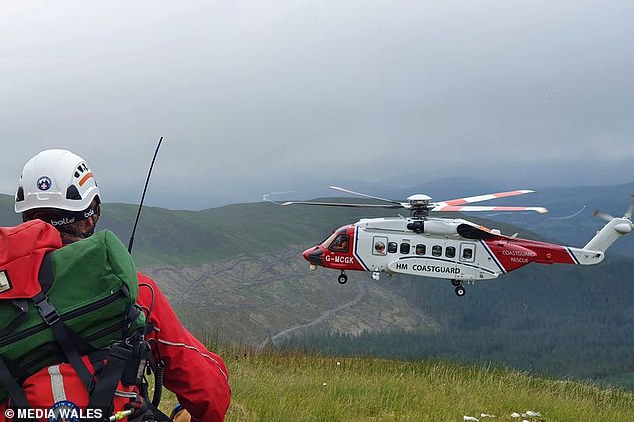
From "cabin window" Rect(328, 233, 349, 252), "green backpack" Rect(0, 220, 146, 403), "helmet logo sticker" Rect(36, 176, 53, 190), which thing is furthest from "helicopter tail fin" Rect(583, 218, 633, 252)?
"green backpack" Rect(0, 220, 146, 403)

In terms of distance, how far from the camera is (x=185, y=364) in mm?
2783

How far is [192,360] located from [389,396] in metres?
6.25

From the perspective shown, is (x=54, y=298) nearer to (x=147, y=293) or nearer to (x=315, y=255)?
(x=147, y=293)

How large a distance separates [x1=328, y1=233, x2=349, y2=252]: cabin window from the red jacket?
657 inches

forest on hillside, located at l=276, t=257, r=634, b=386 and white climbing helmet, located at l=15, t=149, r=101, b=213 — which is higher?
white climbing helmet, located at l=15, t=149, r=101, b=213

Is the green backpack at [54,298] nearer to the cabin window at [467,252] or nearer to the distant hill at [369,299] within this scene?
the cabin window at [467,252]

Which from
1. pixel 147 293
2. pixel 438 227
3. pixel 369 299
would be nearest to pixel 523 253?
pixel 438 227

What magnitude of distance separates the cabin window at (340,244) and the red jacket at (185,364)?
1668cm

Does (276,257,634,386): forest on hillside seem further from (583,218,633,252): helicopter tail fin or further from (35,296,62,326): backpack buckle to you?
(35,296,62,326): backpack buckle

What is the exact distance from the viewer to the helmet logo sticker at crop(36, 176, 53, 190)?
2.90 m

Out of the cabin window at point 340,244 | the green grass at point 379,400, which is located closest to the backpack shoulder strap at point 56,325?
the green grass at point 379,400

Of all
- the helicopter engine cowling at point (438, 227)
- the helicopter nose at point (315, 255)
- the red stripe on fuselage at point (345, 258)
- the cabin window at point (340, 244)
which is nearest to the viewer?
the helicopter engine cowling at point (438, 227)

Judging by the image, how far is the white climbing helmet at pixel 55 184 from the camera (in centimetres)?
288

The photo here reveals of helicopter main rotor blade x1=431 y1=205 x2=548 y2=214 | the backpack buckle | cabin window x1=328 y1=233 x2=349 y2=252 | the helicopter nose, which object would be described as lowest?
the helicopter nose
